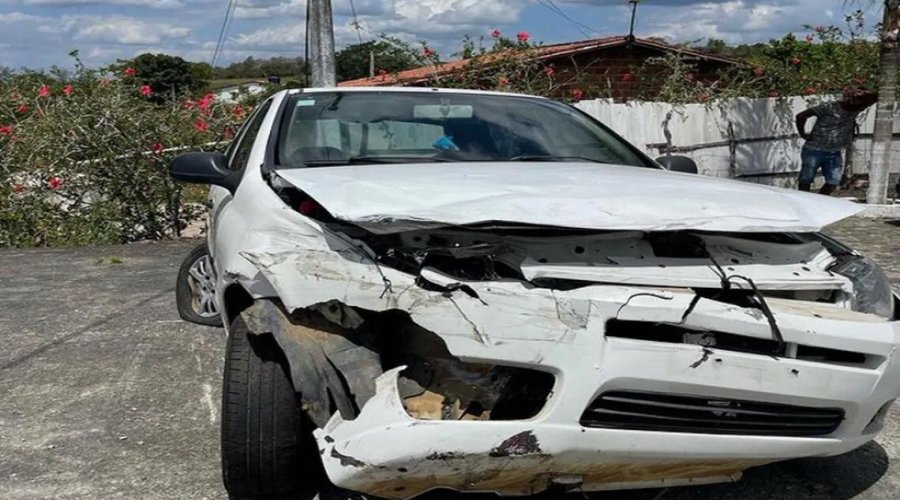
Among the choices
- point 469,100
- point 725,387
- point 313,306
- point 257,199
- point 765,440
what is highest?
point 469,100

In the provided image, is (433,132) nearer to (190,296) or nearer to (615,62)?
(190,296)

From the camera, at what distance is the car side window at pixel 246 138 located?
4249 millimetres

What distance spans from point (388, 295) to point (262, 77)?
1053cm

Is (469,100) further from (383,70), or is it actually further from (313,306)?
(383,70)

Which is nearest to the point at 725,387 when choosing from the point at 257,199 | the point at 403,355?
the point at 403,355

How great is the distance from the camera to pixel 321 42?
9.85m

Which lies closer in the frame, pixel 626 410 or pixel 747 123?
pixel 626 410

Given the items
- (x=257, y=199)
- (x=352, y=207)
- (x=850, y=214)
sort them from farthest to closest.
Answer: (x=257, y=199) → (x=850, y=214) → (x=352, y=207)

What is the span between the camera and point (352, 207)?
2633 mm

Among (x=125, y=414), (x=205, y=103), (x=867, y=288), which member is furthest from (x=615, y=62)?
(x=867, y=288)

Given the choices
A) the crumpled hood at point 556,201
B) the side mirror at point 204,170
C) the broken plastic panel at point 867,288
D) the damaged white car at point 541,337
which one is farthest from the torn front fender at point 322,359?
the broken plastic panel at point 867,288

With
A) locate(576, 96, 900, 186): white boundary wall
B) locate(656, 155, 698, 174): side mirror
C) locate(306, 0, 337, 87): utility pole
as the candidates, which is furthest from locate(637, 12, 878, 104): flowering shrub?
locate(656, 155, 698, 174): side mirror

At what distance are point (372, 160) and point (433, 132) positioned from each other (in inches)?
17.9

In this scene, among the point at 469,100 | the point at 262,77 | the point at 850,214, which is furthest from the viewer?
the point at 262,77
